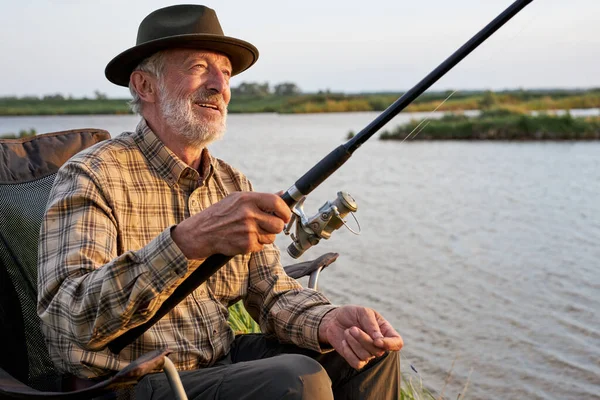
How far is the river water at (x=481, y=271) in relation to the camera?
5191mm

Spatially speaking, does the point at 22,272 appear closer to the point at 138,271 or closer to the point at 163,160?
the point at 163,160

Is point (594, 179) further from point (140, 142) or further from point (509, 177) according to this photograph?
point (140, 142)

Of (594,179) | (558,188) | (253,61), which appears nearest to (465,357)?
(253,61)

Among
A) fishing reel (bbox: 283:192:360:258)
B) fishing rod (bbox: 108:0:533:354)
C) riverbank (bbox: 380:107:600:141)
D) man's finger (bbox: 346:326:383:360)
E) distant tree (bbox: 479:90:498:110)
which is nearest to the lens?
fishing rod (bbox: 108:0:533:354)

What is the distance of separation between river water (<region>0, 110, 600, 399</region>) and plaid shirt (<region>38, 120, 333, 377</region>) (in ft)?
5.69

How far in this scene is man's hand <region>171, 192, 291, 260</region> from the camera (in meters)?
1.67

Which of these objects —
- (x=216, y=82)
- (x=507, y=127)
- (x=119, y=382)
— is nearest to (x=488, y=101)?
(x=507, y=127)

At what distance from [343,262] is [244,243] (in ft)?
21.1

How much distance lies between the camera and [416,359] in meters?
5.27

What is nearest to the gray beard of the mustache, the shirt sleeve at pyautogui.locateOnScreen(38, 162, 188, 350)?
the mustache

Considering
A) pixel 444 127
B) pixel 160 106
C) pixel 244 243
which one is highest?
pixel 160 106

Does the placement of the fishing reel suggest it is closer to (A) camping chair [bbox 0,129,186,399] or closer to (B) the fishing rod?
(B) the fishing rod

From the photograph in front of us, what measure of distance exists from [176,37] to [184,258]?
0.88m

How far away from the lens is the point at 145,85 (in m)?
2.52
